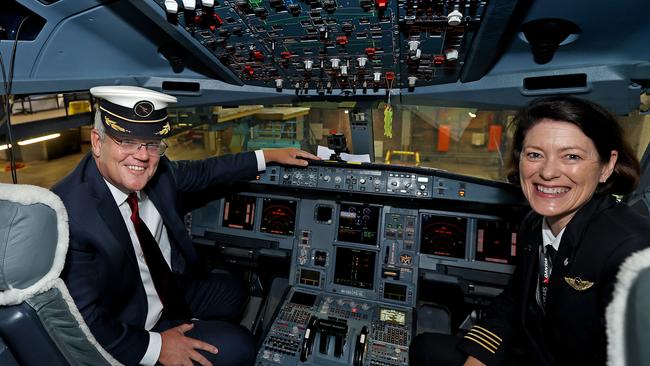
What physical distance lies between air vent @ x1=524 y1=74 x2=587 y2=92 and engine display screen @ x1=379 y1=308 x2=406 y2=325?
5.53 ft

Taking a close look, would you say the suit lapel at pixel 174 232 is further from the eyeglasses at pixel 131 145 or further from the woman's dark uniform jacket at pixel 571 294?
the woman's dark uniform jacket at pixel 571 294

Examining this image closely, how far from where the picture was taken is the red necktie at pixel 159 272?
1799 millimetres

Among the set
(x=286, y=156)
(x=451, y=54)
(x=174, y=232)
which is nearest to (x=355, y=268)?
Answer: (x=286, y=156)

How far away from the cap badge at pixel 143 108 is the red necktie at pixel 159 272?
46cm

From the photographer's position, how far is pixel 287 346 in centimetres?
230

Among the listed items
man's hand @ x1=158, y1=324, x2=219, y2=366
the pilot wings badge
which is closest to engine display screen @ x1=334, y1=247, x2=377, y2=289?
man's hand @ x1=158, y1=324, x2=219, y2=366

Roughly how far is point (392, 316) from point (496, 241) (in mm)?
931

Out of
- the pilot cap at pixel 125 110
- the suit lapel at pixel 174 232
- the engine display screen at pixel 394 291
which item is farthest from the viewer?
the engine display screen at pixel 394 291

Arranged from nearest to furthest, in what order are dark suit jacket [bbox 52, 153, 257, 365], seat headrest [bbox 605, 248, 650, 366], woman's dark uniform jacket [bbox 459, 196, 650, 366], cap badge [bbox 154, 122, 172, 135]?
1. seat headrest [bbox 605, 248, 650, 366]
2. woman's dark uniform jacket [bbox 459, 196, 650, 366]
3. dark suit jacket [bbox 52, 153, 257, 365]
4. cap badge [bbox 154, 122, 172, 135]

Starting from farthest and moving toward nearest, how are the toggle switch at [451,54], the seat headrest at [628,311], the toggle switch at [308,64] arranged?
the toggle switch at [308,64]
the toggle switch at [451,54]
the seat headrest at [628,311]

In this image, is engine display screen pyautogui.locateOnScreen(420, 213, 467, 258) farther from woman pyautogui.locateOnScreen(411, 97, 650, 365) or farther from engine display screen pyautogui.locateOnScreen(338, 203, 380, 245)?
woman pyautogui.locateOnScreen(411, 97, 650, 365)

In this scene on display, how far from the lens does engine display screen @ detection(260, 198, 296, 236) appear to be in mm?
2967

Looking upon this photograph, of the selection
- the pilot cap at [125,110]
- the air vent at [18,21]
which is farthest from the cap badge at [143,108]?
the air vent at [18,21]

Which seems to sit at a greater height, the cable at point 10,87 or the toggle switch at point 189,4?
the toggle switch at point 189,4
